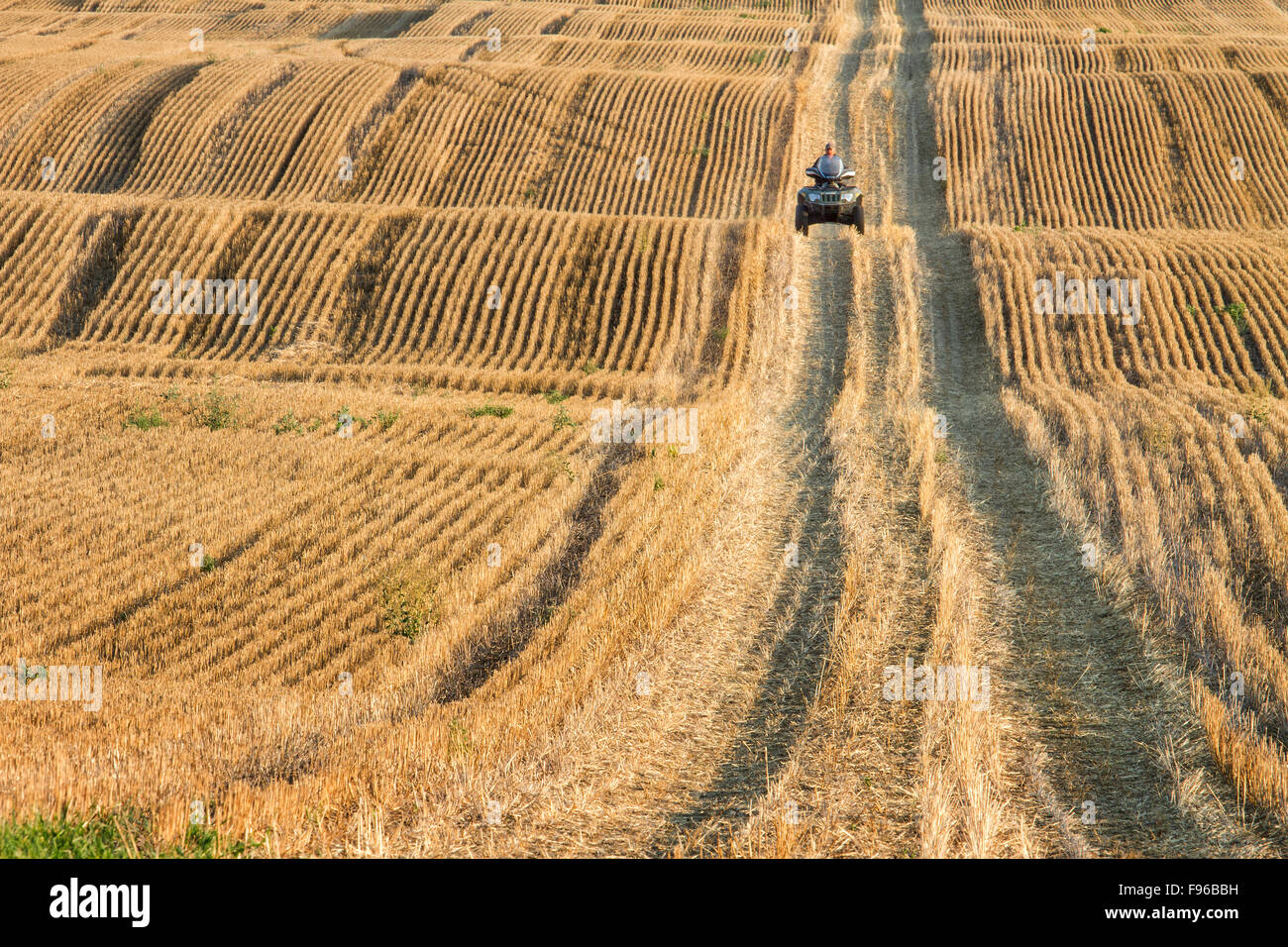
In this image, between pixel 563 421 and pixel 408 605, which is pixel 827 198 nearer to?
pixel 563 421

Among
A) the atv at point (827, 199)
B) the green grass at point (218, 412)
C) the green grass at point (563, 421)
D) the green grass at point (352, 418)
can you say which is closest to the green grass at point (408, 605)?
the green grass at point (563, 421)

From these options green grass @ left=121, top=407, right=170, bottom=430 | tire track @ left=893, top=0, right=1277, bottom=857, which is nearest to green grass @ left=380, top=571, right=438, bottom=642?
tire track @ left=893, top=0, right=1277, bottom=857

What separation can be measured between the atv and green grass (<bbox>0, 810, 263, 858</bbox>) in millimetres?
15103

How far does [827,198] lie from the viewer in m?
18.0

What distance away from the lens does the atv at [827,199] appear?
703 inches

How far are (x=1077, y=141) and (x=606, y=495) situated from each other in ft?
108

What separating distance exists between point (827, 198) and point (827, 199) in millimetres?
20

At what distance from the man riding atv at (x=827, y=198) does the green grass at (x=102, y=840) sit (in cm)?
1510

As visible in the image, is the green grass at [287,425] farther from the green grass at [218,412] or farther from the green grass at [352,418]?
the green grass at [218,412]

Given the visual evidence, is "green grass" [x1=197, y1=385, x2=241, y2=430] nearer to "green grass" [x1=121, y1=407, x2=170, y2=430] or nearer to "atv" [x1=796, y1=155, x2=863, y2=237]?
"green grass" [x1=121, y1=407, x2=170, y2=430]

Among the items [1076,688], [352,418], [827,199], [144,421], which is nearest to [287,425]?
[352,418]

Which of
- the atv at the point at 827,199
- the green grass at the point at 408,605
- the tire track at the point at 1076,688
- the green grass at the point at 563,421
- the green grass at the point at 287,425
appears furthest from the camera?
the green grass at the point at 563,421

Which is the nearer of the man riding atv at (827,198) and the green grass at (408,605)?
the green grass at (408,605)
